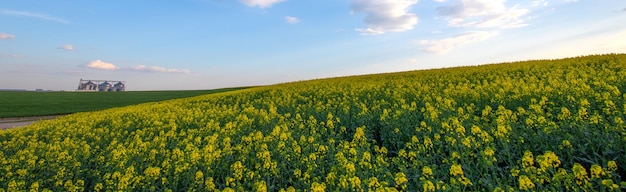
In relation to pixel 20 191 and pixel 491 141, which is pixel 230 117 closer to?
pixel 20 191

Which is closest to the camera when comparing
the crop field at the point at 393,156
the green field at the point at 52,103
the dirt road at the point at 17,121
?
the crop field at the point at 393,156

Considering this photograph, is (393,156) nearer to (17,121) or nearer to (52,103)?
(17,121)

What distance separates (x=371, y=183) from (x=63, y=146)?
355 inches

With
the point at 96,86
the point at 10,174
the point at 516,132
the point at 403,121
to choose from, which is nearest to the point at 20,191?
the point at 10,174

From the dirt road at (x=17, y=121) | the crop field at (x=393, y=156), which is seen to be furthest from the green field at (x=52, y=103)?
the crop field at (x=393, y=156)

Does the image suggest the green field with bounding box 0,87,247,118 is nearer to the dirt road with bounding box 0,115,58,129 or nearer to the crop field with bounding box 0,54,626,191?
the dirt road with bounding box 0,115,58,129

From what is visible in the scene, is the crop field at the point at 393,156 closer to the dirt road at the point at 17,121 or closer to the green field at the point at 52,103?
the dirt road at the point at 17,121

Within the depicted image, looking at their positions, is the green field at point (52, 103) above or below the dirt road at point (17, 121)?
above

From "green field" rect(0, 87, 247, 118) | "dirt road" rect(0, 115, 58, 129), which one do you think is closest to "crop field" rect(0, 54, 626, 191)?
"dirt road" rect(0, 115, 58, 129)

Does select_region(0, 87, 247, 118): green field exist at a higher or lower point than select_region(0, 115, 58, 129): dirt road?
higher

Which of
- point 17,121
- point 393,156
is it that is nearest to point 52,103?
point 17,121

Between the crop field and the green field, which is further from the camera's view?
the green field

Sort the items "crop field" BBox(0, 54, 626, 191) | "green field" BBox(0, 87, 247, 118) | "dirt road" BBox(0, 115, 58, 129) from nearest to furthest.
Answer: "crop field" BBox(0, 54, 626, 191) → "dirt road" BBox(0, 115, 58, 129) → "green field" BBox(0, 87, 247, 118)

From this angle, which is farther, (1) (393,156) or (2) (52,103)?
(2) (52,103)
